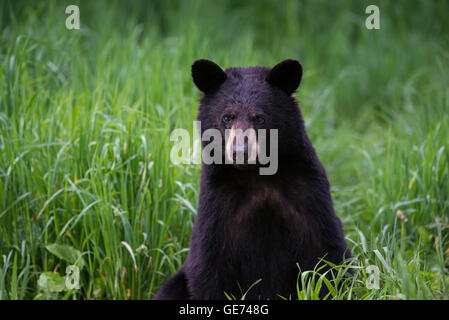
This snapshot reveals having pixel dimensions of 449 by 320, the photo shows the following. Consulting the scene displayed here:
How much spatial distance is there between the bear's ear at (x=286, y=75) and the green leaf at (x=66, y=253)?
186cm

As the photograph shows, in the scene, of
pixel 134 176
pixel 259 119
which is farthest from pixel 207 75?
pixel 134 176

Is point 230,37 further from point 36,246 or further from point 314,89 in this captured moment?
point 36,246

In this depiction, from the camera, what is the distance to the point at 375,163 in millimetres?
5469

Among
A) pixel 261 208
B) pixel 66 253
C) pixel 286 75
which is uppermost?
pixel 286 75

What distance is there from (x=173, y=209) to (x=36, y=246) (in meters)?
1.05

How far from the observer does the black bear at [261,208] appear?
361 centimetres

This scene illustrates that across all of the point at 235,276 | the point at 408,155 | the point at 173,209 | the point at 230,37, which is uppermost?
the point at 230,37

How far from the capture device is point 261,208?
3730mm

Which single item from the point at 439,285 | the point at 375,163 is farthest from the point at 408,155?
the point at 439,285

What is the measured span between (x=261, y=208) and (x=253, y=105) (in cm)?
67

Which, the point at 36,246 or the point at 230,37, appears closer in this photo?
the point at 36,246

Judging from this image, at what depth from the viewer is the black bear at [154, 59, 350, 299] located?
361cm

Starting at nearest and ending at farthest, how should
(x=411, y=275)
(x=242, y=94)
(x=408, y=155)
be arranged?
(x=411, y=275), (x=242, y=94), (x=408, y=155)

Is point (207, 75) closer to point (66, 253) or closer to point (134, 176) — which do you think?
point (134, 176)
